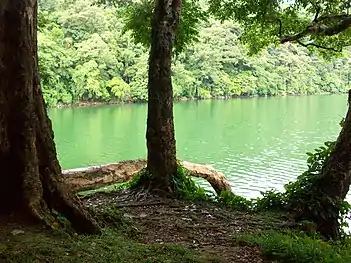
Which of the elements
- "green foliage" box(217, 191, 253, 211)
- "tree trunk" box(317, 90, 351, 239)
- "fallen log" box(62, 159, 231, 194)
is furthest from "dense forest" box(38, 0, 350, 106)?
"tree trunk" box(317, 90, 351, 239)

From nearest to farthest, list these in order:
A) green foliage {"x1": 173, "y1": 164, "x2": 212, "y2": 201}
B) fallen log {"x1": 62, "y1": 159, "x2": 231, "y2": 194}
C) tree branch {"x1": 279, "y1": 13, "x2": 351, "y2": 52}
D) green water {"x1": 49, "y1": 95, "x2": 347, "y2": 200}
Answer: green foliage {"x1": 173, "y1": 164, "x2": 212, "y2": 201}, tree branch {"x1": 279, "y1": 13, "x2": 351, "y2": 52}, fallen log {"x1": 62, "y1": 159, "x2": 231, "y2": 194}, green water {"x1": 49, "y1": 95, "x2": 347, "y2": 200}

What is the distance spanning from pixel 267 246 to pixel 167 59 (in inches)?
140

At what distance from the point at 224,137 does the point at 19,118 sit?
86.5 ft

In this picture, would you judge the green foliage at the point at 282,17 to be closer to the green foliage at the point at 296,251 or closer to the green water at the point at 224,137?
the green foliage at the point at 296,251

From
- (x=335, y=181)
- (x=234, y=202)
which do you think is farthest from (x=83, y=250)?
(x=335, y=181)

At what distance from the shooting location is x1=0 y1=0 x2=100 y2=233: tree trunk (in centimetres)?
397

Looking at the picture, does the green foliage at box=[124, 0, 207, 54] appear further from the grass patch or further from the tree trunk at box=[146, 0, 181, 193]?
the grass patch

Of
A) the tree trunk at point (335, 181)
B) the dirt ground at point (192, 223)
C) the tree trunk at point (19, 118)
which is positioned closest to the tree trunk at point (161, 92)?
the dirt ground at point (192, 223)

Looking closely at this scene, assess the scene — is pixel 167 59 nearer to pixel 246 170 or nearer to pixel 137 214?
pixel 137 214

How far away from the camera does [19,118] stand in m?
3.98

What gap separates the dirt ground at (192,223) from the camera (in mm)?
4773

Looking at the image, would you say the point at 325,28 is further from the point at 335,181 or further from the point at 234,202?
the point at 234,202

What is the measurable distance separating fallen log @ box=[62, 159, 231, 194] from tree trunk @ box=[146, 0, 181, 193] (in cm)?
145

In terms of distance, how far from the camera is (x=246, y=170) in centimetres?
2059
